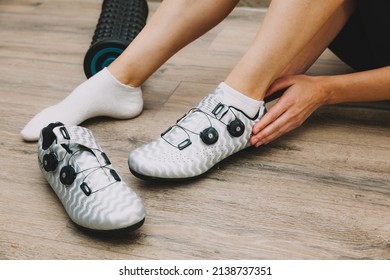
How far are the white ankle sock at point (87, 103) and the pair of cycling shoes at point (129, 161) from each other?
0.47 ft

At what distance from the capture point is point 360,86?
1.04 meters

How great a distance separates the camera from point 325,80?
3.44ft

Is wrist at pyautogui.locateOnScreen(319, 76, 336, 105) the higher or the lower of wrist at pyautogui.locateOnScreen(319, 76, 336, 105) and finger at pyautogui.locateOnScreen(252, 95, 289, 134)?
the higher

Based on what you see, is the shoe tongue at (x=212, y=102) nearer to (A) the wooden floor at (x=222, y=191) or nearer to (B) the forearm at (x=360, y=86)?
(A) the wooden floor at (x=222, y=191)

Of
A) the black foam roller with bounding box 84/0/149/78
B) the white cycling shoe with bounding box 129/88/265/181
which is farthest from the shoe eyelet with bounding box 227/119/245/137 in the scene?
the black foam roller with bounding box 84/0/149/78

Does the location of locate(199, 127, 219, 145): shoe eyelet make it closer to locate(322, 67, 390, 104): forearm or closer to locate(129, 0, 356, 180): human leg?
→ locate(129, 0, 356, 180): human leg

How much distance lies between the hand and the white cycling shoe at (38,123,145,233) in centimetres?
28

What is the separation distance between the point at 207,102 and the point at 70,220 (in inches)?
12.3

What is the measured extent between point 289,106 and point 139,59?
315 millimetres

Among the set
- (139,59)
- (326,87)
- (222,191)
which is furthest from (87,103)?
(326,87)

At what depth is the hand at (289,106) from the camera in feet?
3.29

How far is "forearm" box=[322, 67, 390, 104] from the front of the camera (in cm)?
103

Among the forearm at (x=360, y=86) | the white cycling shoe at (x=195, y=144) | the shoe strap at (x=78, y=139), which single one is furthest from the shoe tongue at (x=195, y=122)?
the forearm at (x=360, y=86)

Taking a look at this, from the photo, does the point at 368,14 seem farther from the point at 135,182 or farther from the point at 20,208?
the point at 20,208
